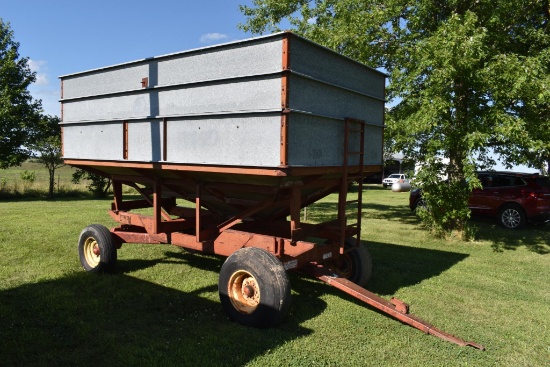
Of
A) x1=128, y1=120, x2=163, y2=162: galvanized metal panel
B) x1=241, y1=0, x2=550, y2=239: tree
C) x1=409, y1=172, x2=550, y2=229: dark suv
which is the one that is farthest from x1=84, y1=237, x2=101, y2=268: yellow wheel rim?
x1=409, y1=172, x2=550, y2=229: dark suv

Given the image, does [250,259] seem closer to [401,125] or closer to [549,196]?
[401,125]

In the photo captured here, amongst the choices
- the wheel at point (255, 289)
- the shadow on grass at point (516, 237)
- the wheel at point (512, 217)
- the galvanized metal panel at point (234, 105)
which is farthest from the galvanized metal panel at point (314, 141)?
the wheel at point (512, 217)

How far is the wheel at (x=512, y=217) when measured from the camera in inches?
531

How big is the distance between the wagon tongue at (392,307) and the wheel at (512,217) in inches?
397

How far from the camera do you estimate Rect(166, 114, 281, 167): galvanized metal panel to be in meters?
4.79

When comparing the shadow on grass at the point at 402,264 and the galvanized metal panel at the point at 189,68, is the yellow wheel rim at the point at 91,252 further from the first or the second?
the shadow on grass at the point at 402,264

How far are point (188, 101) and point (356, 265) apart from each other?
11.4 feet

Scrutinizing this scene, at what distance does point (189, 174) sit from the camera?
19.4 ft

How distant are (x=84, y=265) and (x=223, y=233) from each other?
2.91 m

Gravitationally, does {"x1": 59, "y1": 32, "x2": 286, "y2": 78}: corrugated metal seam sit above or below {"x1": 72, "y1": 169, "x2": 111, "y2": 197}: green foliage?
above

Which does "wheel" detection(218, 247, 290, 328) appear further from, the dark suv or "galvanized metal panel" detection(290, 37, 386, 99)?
the dark suv

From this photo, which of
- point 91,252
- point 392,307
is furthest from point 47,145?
point 392,307

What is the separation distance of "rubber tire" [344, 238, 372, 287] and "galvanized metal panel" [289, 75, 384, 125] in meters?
1.95

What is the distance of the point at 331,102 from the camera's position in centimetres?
547
